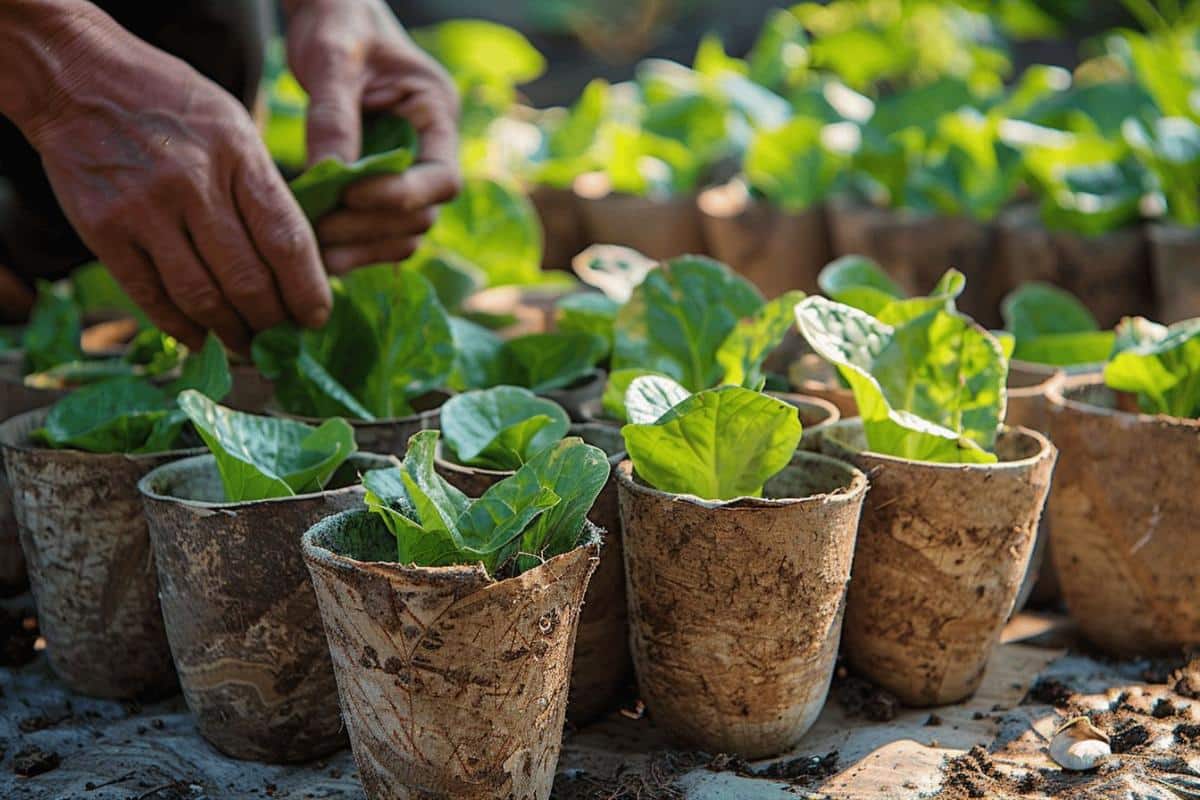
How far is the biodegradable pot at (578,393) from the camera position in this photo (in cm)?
182

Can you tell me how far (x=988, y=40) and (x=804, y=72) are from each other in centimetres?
104

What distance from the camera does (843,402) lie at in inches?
72.3

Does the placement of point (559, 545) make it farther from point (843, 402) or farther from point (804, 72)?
point (804, 72)

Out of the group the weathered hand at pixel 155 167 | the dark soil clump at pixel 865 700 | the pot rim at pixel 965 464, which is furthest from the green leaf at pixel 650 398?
the weathered hand at pixel 155 167

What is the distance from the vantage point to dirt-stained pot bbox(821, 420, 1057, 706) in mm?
1469

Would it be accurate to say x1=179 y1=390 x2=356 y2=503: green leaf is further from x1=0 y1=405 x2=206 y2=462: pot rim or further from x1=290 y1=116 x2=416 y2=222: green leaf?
x1=290 y1=116 x2=416 y2=222: green leaf

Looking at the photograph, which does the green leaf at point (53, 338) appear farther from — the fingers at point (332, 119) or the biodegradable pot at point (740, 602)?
the biodegradable pot at point (740, 602)

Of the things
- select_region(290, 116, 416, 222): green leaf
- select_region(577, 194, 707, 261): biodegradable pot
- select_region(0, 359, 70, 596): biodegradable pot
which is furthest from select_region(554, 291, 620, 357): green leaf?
select_region(577, 194, 707, 261): biodegradable pot

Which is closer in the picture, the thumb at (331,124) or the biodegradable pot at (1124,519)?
the biodegradable pot at (1124,519)

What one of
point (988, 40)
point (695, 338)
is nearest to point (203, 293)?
point (695, 338)

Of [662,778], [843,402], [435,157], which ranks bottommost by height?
[662,778]

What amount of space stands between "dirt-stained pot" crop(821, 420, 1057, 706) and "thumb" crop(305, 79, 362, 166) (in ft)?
2.86

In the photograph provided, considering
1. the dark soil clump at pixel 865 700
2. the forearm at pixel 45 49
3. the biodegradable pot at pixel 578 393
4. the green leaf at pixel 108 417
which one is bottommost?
the dark soil clump at pixel 865 700

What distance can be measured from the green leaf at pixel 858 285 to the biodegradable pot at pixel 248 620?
2.56 ft
